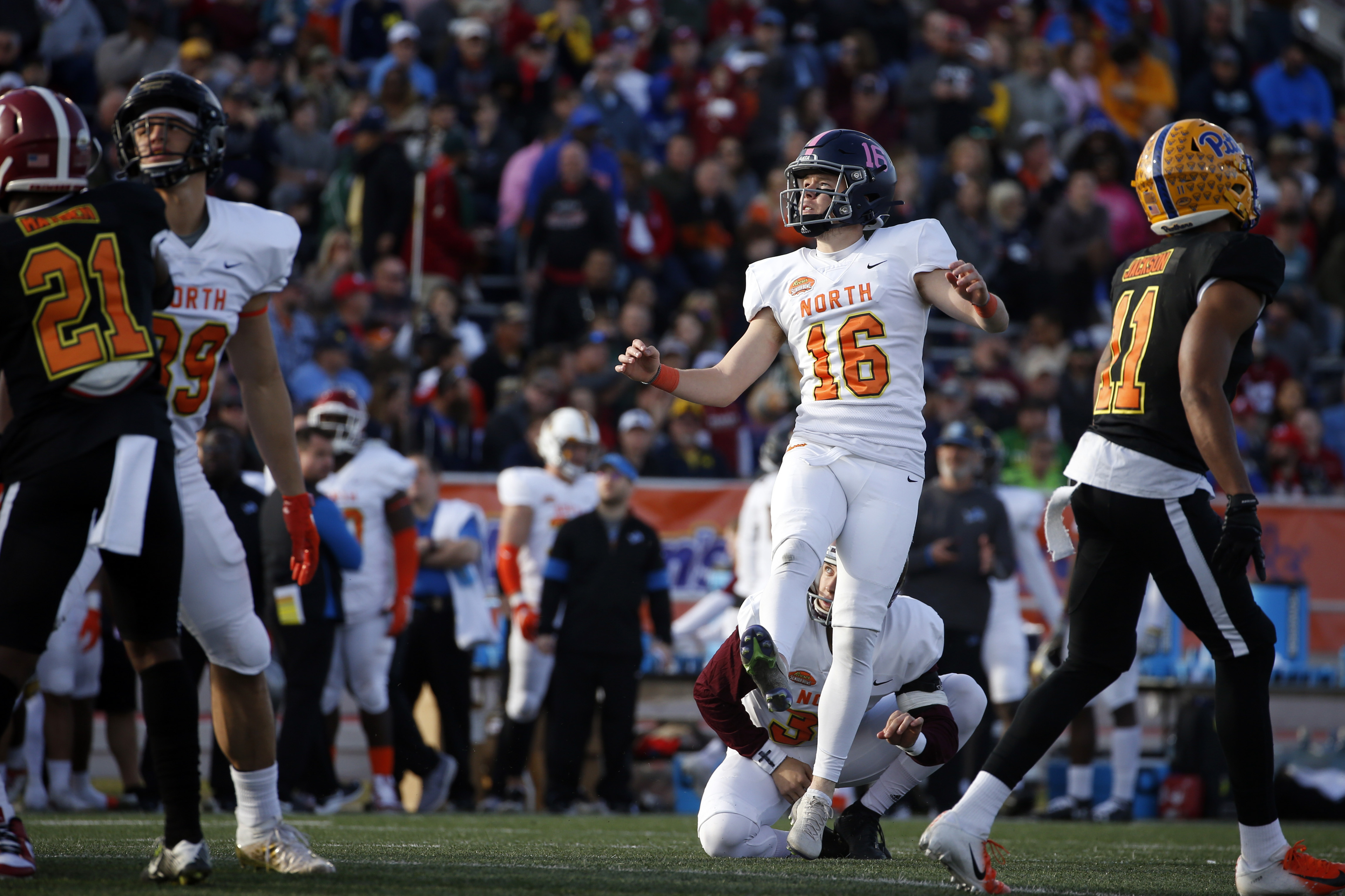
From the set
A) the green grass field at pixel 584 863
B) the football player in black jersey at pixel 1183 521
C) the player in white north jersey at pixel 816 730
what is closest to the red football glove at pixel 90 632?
the green grass field at pixel 584 863

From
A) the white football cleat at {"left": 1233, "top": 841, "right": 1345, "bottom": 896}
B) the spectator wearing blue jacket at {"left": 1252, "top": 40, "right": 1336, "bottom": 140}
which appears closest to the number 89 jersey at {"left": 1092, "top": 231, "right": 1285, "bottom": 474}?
the white football cleat at {"left": 1233, "top": 841, "right": 1345, "bottom": 896}

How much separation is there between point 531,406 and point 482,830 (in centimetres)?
478

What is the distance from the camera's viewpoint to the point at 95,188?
3898 millimetres

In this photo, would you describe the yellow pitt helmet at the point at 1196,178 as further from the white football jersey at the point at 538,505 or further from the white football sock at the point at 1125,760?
the white football jersey at the point at 538,505

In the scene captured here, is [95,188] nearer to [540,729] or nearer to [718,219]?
[540,729]

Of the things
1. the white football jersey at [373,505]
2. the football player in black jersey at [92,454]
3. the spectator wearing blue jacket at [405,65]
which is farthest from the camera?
the spectator wearing blue jacket at [405,65]

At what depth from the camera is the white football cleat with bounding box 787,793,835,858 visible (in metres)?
4.39

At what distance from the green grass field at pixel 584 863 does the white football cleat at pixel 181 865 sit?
0.15 feet

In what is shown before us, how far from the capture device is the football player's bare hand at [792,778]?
496cm

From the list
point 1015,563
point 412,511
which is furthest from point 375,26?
point 1015,563

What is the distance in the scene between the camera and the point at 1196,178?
4.46 m

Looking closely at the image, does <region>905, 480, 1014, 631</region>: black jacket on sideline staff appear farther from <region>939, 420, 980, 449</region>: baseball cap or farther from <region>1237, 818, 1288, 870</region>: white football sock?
<region>1237, 818, 1288, 870</region>: white football sock

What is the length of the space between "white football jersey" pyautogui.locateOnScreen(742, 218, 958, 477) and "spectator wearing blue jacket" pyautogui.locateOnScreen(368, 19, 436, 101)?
892cm

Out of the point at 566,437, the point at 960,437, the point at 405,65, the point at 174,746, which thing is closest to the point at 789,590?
the point at 174,746
